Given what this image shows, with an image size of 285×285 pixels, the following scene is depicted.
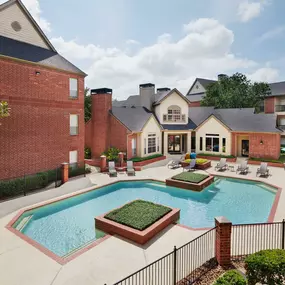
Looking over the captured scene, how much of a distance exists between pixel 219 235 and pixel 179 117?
A: 24.8 metres

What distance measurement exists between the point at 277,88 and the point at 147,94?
27649 millimetres

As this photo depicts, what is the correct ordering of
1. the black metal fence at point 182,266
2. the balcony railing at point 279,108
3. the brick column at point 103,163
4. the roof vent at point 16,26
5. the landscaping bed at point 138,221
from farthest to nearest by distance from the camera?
the balcony railing at point 279,108
the brick column at point 103,163
the roof vent at point 16,26
the landscaping bed at point 138,221
the black metal fence at point 182,266

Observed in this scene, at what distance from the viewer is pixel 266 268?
19.0 ft

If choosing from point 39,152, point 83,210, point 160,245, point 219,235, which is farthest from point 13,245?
point 39,152

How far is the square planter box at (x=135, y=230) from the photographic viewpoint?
9359mm

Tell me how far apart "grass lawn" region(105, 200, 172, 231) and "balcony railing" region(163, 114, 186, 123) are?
779 inches

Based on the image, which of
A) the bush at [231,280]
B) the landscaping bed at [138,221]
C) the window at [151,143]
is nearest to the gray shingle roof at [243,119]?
the window at [151,143]

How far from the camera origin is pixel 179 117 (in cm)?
3147

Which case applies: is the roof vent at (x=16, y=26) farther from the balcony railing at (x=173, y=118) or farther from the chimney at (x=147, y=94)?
the balcony railing at (x=173, y=118)

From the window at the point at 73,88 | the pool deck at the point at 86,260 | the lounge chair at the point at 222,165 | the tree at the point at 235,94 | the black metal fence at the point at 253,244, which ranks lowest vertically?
the pool deck at the point at 86,260

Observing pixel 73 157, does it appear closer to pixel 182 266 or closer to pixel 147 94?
pixel 147 94

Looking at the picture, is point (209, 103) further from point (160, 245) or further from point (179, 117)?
point (160, 245)

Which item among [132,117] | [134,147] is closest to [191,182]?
[134,147]

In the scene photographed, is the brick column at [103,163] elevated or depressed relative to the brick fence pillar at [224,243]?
elevated
